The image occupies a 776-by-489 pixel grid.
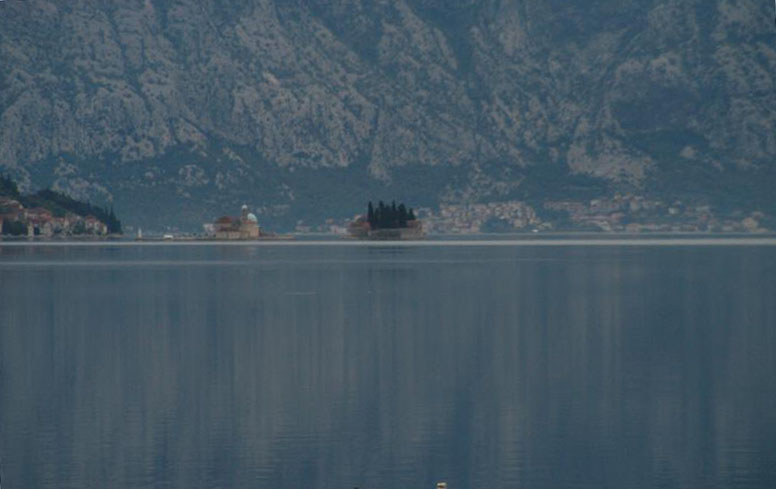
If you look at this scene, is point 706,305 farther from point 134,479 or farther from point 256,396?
point 134,479

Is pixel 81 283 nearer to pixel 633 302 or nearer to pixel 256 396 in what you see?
pixel 633 302

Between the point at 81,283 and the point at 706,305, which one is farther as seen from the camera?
the point at 81,283

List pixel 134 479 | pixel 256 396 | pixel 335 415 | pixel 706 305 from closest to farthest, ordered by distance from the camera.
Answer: pixel 134 479
pixel 335 415
pixel 256 396
pixel 706 305

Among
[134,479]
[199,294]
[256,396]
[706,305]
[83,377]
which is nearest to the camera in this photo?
[134,479]

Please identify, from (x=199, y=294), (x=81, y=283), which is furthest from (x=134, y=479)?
(x=81, y=283)

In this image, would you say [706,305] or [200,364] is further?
[706,305]

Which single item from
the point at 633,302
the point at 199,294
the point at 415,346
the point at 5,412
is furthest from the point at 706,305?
the point at 5,412
